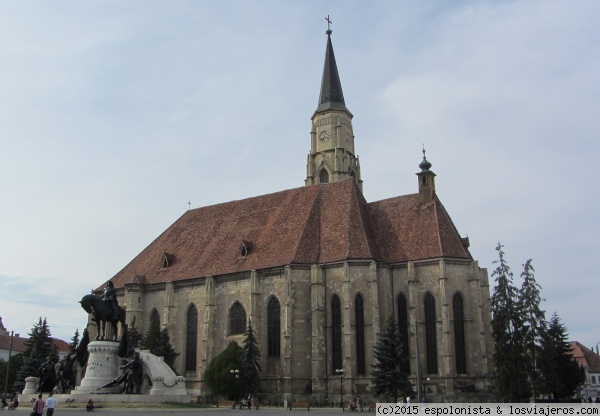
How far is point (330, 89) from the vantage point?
71250 mm

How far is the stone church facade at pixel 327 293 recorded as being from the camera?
140ft

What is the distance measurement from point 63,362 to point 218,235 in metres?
23.4

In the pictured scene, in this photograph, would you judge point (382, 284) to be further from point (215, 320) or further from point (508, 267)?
point (215, 320)

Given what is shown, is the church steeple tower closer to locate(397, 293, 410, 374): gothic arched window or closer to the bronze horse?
locate(397, 293, 410, 374): gothic arched window

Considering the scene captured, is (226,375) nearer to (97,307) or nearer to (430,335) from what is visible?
(430,335)

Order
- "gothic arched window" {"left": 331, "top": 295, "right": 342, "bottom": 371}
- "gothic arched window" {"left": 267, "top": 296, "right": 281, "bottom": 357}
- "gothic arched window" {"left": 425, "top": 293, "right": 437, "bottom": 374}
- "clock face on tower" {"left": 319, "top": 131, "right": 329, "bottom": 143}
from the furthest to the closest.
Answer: "clock face on tower" {"left": 319, "top": 131, "right": 329, "bottom": 143} < "gothic arched window" {"left": 267, "top": 296, "right": 281, "bottom": 357} < "gothic arched window" {"left": 331, "top": 295, "right": 342, "bottom": 371} < "gothic arched window" {"left": 425, "top": 293, "right": 437, "bottom": 374}

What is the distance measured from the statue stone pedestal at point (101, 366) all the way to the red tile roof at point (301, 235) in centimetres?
1752

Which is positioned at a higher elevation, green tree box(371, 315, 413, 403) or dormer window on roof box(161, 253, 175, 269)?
dormer window on roof box(161, 253, 175, 269)

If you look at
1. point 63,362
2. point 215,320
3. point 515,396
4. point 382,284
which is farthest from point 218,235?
point 515,396

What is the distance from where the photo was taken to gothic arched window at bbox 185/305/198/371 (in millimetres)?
49747

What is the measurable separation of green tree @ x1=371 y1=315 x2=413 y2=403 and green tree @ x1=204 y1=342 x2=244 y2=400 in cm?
913

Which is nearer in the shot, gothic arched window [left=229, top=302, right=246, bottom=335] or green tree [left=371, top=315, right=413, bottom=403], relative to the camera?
green tree [left=371, top=315, right=413, bottom=403]

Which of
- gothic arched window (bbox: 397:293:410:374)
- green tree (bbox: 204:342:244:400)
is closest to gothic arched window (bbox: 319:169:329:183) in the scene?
gothic arched window (bbox: 397:293:410:374)

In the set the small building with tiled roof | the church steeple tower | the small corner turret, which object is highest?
the church steeple tower
